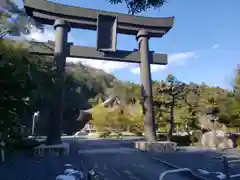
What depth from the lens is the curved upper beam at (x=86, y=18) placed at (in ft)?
35.8

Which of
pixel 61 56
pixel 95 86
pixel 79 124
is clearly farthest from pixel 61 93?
pixel 95 86

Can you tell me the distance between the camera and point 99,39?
1175 centimetres

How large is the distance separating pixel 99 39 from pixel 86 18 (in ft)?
4.11

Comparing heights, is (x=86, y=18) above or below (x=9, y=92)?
above

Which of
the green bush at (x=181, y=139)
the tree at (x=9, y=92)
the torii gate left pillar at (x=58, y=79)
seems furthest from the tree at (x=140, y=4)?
the green bush at (x=181, y=139)

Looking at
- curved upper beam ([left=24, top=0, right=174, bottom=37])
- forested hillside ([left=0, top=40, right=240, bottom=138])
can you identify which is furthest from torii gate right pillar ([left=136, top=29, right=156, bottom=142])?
forested hillside ([left=0, top=40, right=240, bottom=138])

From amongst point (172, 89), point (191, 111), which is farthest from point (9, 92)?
point (191, 111)

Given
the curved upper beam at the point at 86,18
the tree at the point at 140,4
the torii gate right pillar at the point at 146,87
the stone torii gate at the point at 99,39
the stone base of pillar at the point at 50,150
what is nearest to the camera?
the tree at the point at 140,4

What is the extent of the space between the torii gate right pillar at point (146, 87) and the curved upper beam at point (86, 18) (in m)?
0.54

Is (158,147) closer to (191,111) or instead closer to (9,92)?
Answer: (191,111)

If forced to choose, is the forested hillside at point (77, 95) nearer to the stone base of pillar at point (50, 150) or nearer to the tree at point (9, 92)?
the tree at point (9, 92)

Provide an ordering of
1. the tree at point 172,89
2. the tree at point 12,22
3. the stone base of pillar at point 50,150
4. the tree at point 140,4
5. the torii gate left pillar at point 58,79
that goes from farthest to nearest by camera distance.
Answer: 1. the tree at point 172,89
2. the torii gate left pillar at point 58,79
3. the stone base of pillar at point 50,150
4. the tree at point 12,22
5. the tree at point 140,4

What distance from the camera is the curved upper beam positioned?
1091 centimetres

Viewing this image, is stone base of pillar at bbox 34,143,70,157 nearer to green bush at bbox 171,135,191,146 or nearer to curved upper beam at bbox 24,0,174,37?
curved upper beam at bbox 24,0,174,37
